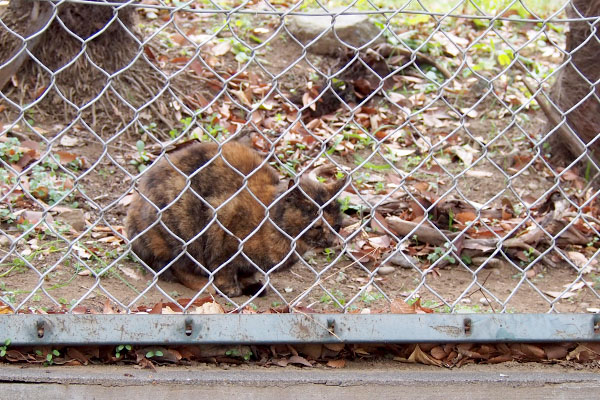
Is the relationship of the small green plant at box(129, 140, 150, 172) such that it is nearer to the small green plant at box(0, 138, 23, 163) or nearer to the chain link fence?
the chain link fence

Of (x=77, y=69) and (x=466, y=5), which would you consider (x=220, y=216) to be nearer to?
(x=77, y=69)

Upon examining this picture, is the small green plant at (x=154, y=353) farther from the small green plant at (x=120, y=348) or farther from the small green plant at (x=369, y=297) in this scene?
the small green plant at (x=369, y=297)

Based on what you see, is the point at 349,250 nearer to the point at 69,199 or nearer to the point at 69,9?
the point at 69,199

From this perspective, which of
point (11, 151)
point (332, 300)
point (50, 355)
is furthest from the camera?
point (11, 151)

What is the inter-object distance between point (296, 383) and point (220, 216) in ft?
4.77

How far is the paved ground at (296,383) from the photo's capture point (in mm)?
2967

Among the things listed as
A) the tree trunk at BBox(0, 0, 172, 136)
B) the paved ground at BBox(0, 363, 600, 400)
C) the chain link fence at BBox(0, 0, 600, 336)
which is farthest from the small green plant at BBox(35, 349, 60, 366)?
the tree trunk at BBox(0, 0, 172, 136)

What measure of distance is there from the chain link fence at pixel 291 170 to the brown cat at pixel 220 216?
0.01 meters

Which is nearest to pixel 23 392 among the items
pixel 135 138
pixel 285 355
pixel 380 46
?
pixel 285 355

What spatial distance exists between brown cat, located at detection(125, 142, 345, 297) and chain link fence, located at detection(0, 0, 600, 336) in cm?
1

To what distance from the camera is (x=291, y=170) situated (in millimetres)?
3887

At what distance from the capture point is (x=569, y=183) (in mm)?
5395

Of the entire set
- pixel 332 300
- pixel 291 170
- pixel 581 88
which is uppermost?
pixel 581 88

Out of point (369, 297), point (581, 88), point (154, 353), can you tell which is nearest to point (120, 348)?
point (154, 353)
